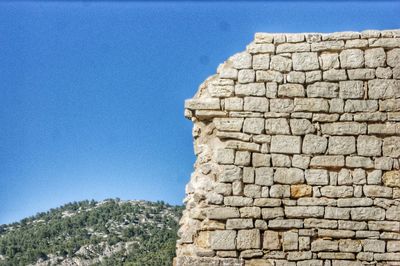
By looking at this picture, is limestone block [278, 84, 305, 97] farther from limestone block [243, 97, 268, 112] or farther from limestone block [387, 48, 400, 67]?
limestone block [387, 48, 400, 67]

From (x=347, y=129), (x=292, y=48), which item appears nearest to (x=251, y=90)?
(x=292, y=48)

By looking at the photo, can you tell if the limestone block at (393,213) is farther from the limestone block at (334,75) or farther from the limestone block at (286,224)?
the limestone block at (334,75)

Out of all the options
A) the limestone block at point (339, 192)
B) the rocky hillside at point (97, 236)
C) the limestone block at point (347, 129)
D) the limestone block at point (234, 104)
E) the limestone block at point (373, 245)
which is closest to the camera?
the limestone block at point (373, 245)

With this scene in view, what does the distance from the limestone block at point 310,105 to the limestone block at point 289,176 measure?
0.73 m

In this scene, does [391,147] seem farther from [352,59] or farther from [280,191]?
[280,191]

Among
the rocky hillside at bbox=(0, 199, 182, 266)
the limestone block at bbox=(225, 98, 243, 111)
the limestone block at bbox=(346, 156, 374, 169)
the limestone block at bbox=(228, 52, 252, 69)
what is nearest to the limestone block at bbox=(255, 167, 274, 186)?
the limestone block at bbox=(225, 98, 243, 111)

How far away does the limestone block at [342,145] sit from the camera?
22.6 ft

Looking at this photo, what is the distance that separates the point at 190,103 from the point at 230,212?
1.43m

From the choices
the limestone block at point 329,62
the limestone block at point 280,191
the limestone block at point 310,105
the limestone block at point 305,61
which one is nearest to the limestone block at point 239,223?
the limestone block at point 280,191

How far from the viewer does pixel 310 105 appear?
6.98 meters

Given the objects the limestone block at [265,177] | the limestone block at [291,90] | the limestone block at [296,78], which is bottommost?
the limestone block at [265,177]

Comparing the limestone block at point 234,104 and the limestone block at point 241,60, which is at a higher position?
the limestone block at point 241,60

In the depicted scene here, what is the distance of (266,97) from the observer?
277 inches

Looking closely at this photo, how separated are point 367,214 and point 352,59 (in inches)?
73.3
